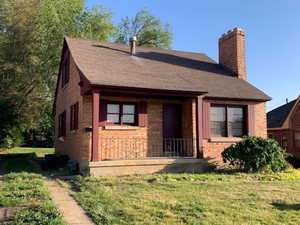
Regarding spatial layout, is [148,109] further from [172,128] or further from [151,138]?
[172,128]

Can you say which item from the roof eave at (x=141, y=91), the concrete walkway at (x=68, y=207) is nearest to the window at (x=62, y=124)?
the roof eave at (x=141, y=91)

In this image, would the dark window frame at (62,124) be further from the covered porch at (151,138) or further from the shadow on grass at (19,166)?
the covered porch at (151,138)

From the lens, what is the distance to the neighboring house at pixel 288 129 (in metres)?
19.9

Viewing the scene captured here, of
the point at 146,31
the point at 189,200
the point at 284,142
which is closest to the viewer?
the point at 189,200

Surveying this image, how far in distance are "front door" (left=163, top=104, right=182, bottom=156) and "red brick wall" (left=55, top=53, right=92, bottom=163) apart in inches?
135

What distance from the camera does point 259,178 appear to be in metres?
10.7

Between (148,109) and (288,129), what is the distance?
1221cm

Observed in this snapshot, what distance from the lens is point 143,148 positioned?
12.6m

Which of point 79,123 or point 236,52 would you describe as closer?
point 79,123

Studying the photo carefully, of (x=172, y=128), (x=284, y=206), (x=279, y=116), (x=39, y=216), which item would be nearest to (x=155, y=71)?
(x=172, y=128)

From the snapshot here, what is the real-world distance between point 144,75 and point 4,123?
438 inches

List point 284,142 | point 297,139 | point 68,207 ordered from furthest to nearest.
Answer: point 284,142 → point 297,139 → point 68,207

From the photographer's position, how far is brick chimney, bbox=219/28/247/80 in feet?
53.5

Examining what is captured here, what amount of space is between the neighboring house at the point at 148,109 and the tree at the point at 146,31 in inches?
841
